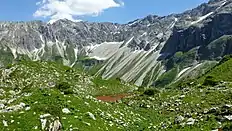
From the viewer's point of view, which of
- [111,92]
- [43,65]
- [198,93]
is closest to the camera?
[198,93]

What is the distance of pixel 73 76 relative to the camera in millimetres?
92438

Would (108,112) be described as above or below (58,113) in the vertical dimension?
below

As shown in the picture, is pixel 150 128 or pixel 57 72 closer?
pixel 150 128

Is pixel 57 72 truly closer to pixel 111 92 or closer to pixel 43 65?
pixel 43 65

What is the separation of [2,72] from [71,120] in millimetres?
63021

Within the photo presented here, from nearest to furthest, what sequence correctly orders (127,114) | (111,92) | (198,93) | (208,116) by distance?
(208,116), (127,114), (198,93), (111,92)

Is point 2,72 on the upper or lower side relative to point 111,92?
upper

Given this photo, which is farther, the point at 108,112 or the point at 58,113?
the point at 108,112

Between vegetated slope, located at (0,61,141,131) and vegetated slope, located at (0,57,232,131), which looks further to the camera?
vegetated slope, located at (0,57,232,131)

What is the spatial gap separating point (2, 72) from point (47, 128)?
211ft

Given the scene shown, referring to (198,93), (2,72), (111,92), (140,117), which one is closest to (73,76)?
(111,92)

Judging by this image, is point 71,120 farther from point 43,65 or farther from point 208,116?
point 43,65

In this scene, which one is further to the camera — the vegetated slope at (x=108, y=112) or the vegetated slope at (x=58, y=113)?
the vegetated slope at (x=108, y=112)

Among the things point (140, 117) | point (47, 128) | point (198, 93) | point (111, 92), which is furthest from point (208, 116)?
point (111, 92)
